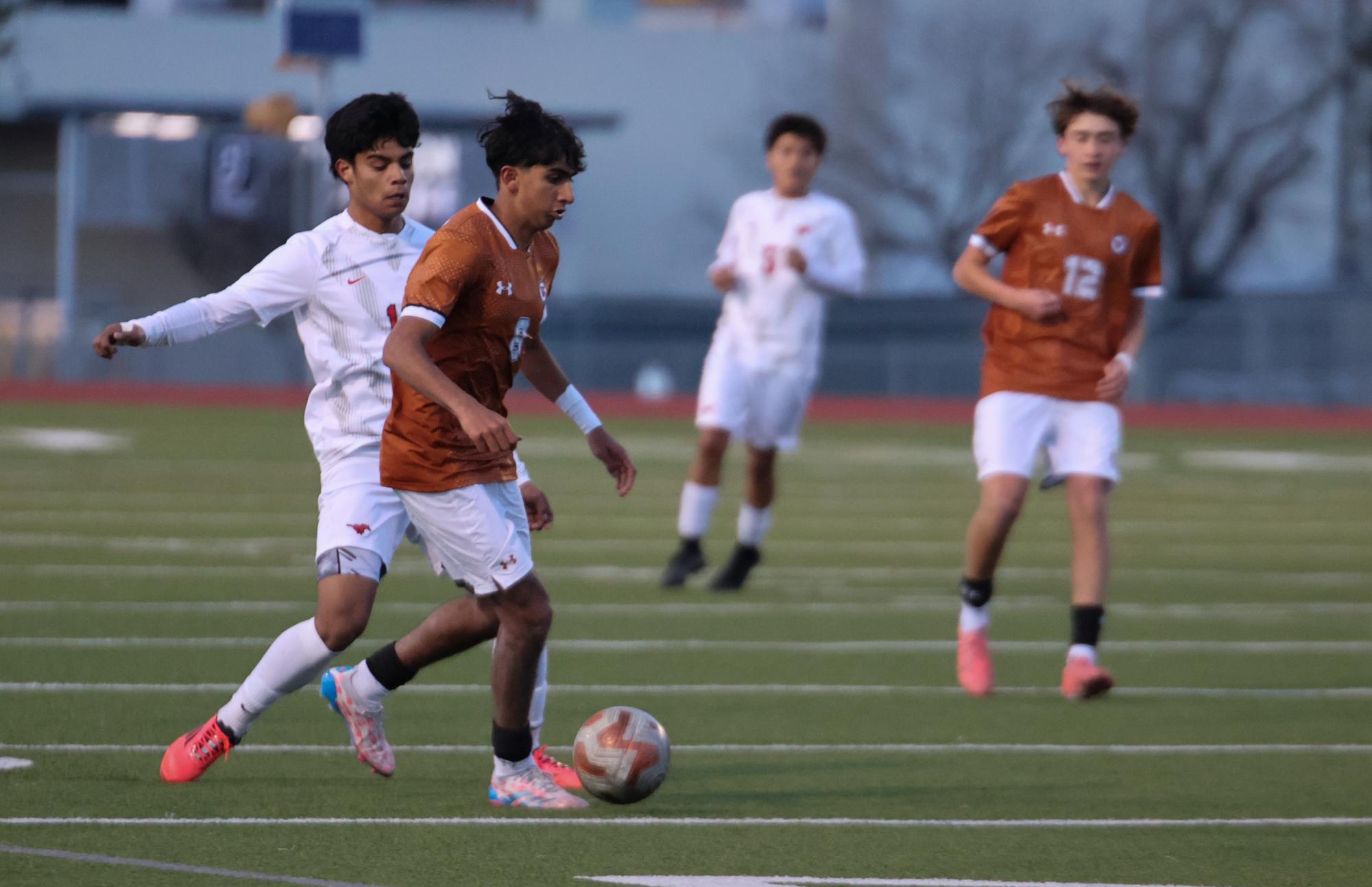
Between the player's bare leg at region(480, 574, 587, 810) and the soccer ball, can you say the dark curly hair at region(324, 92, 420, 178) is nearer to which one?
the player's bare leg at region(480, 574, 587, 810)

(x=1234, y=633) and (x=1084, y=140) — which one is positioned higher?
(x=1084, y=140)

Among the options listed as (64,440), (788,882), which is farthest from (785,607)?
(64,440)

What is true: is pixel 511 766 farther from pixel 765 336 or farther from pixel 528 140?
pixel 765 336

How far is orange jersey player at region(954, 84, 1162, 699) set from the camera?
24.2ft

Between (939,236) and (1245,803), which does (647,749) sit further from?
(939,236)

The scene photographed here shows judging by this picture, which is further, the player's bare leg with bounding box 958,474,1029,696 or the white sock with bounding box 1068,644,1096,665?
the player's bare leg with bounding box 958,474,1029,696

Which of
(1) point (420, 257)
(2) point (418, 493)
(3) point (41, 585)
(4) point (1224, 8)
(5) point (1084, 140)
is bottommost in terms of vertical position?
(3) point (41, 585)

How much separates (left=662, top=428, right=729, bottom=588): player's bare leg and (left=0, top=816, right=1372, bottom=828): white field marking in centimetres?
521

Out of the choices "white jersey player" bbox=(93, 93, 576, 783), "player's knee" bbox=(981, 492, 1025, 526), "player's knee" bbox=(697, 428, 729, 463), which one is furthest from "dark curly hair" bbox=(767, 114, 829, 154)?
"white jersey player" bbox=(93, 93, 576, 783)

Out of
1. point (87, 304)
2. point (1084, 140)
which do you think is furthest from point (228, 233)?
point (1084, 140)

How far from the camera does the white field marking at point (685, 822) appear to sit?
5.05m

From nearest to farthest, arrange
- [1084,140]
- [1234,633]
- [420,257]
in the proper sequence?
[420,257]
[1084,140]
[1234,633]

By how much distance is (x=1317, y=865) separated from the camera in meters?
4.82

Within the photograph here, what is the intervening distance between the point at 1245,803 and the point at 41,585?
6387mm
